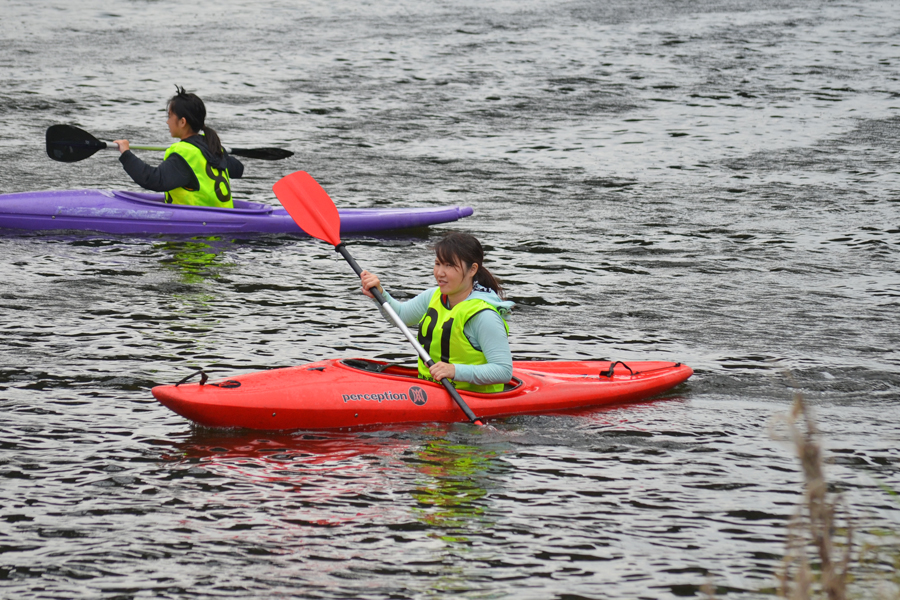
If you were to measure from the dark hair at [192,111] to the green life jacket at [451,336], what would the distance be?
3.07m

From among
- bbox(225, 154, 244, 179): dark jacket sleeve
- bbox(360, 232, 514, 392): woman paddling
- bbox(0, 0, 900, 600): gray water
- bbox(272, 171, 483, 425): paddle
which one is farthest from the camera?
bbox(225, 154, 244, 179): dark jacket sleeve

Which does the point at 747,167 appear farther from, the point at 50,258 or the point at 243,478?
the point at 243,478

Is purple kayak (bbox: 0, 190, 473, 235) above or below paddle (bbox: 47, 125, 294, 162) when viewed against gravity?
below

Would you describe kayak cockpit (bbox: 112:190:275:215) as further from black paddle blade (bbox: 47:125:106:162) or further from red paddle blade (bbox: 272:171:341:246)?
red paddle blade (bbox: 272:171:341:246)

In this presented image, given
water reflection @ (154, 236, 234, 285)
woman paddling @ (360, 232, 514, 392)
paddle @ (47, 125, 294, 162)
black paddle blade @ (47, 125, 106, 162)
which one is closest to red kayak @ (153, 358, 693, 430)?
woman paddling @ (360, 232, 514, 392)

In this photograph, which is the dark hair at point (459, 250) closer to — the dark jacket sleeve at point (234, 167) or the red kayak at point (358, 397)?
the red kayak at point (358, 397)

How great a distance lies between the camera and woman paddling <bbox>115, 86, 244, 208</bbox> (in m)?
7.29

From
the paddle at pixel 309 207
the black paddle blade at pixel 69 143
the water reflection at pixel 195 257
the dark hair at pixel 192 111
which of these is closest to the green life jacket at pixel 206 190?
the dark hair at pixel 192 111

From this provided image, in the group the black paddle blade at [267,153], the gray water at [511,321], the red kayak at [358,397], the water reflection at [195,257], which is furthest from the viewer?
the black paddle blade at [267,153]

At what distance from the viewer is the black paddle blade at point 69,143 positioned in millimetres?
7938

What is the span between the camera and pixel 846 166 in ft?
35.0

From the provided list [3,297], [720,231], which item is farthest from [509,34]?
[3,297]

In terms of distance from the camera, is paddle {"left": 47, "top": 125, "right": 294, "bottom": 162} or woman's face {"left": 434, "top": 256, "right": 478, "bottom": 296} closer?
woman's face {"left": 434, "top": 256, "right": 478, "bottom": 296}

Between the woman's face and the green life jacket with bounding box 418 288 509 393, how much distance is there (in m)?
0.07
